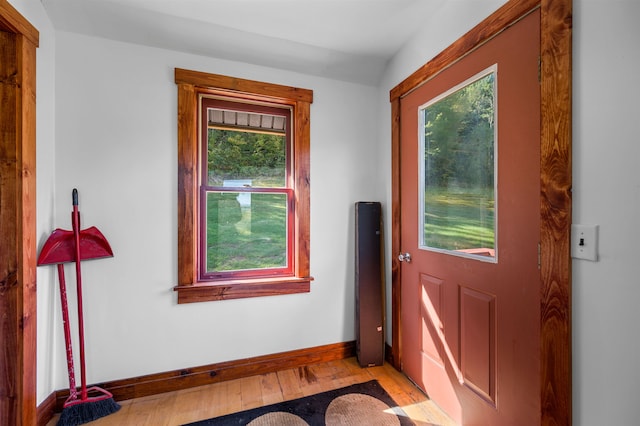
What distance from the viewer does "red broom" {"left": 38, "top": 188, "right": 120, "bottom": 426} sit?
158 centimetres

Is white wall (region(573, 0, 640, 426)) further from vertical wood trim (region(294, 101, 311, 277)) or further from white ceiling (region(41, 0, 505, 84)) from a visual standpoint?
vertical wood trim (region(294, 101, 311, 277))

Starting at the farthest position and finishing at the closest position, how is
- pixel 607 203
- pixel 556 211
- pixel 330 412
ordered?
pixel 330 412 → pixel 556 211 → pixel 607 203

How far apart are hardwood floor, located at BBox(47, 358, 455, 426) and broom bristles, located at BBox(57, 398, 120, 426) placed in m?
0.04

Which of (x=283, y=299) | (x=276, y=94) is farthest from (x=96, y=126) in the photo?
(x=283, y=299)

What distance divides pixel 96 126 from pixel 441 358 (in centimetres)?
264

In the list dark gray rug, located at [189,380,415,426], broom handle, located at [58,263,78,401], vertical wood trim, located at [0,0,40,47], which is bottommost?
dark gray rug, located at [189,380,415,426]

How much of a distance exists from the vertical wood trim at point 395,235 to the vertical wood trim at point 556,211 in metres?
1.03

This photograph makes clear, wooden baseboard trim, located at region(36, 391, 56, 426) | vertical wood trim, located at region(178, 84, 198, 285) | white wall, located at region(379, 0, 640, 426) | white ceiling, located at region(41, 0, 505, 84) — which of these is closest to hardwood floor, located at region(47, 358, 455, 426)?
wooden baseboard trim, located at region(36, 391, 56, 426)

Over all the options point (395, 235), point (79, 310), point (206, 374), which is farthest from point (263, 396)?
point (395, 235)

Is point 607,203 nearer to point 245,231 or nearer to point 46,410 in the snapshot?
point 245,231

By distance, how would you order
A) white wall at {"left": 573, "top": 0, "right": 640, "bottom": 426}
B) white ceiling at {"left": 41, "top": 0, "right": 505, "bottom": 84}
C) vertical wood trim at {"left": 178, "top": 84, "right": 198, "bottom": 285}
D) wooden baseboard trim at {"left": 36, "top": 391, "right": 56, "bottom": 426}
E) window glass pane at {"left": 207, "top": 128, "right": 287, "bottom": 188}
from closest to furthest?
1. white wall at {"left": 573, "top": 0, "right": 640, "bottom": 426}
2. wooden baseboard trim at {"left": 36, "top": 391, "right": 56, "bottom": 426}
3. white ceiling at {"left": 41, "top": 0, "right": 505, "bottom": 84}
4. vertical wood trim at {"left": 178, "top": 84, "right": 198, "bottom": 285}
5. window glass pane at {"left": 207, "top": 128, "right": 287, "bottom": 188}

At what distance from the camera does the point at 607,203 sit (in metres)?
0.97

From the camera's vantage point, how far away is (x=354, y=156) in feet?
7.82

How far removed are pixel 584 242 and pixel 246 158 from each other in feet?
6.60
